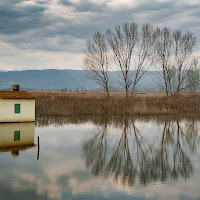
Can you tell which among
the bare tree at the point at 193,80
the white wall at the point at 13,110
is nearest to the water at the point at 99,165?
the white wall at the point at 13,110

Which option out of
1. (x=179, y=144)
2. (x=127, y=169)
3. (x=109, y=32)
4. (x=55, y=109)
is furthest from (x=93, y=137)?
(x=109, y=32)

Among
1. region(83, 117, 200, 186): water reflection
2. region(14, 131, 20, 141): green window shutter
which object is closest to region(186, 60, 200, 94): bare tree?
region(83, 117, 200, 186): water reflection

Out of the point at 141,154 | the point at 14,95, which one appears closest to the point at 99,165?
the point at 141,154

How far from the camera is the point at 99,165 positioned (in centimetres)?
1187

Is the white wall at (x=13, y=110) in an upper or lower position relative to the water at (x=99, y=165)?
upper

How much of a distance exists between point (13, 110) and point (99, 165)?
15.5m

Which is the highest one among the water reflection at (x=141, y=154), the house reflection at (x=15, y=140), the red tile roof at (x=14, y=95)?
the red tile roof at (x=14, y=95)

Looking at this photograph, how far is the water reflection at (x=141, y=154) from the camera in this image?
10688 millimetres

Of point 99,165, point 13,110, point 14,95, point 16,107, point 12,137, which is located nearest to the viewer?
point 99,165

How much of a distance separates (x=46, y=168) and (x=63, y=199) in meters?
3.33

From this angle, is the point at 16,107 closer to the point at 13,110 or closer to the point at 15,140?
the point at 13,110

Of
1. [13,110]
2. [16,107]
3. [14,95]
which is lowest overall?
[13,110]

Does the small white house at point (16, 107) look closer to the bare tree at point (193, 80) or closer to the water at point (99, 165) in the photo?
the water at point (99, 165)

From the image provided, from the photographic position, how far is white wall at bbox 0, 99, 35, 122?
82.4ft
